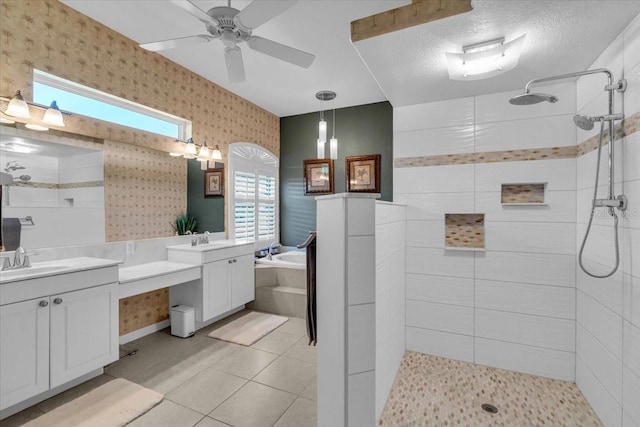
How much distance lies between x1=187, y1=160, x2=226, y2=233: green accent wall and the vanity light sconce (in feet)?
4.30

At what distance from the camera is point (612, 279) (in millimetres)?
1775

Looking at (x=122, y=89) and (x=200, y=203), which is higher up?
(x=122, y=89)

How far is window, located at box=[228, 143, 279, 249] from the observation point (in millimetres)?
4188

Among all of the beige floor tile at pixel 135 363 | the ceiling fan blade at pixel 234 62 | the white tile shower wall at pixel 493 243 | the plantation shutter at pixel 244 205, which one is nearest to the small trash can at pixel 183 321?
the beige floor tile at pixel 135 363

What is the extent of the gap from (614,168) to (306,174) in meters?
3.82

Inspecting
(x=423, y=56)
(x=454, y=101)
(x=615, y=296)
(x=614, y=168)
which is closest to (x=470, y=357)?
(x=615, y=296)

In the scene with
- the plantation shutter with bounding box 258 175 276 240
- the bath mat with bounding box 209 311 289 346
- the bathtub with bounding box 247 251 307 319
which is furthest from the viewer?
the plantation shutter with bounding box 258 175 276 240

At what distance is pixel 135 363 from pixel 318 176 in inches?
135

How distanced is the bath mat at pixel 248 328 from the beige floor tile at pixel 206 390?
0.56 m

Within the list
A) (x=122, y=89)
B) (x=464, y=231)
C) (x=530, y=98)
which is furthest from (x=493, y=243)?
(x=122, y=89)

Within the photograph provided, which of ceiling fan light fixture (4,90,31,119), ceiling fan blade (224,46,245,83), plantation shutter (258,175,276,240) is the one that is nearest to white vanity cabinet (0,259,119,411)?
ceiling fan light fixture (4,90,31,119)

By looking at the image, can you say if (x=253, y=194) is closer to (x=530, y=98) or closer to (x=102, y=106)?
(x=102, y=106)

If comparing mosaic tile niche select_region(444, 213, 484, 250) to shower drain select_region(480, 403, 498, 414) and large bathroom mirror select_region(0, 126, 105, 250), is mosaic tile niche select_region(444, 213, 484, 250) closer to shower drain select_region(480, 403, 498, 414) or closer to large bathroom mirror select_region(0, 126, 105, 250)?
shower drain select_region(480, 403, 498, 414)

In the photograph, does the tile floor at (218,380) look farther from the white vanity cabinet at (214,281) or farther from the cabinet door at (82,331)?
the white vanity cabinet at (214,281)
